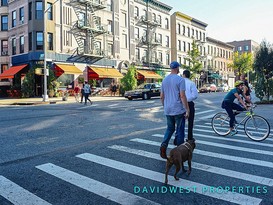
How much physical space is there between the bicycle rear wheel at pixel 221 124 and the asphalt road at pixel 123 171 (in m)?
0.32

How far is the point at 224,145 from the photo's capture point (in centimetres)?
713

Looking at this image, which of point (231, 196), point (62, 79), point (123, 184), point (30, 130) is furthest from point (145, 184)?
point (62, 79)

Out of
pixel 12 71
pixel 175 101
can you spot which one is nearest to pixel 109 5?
pixel 12 71

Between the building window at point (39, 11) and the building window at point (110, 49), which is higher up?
the building window at point (39, 11)

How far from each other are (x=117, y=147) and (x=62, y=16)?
2873 centimetres

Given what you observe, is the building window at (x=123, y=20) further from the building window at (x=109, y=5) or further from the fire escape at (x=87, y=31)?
the fire escape at (x=87, y=31)

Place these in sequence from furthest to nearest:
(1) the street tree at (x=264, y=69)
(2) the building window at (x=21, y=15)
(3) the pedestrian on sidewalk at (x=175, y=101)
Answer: (2) the building window at (x=21, y=15)
(1) the street tree at (x=264, y=69)
(3) the pedestrian on sidewalk at (x=175, y=101)

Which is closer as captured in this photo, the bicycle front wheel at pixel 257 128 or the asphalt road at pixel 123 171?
the asphalt road at pixel 123 171

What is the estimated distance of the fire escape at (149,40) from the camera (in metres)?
43.8

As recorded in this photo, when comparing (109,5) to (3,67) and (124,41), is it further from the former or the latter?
(3,67)

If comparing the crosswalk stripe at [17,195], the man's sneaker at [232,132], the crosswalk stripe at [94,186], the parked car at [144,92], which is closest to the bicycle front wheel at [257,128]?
the man's sneaker at [232,132]

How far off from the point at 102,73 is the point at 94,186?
101ft

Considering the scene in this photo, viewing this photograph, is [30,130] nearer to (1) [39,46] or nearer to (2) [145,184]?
(2) [145,184]

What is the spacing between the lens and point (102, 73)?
34.5m
